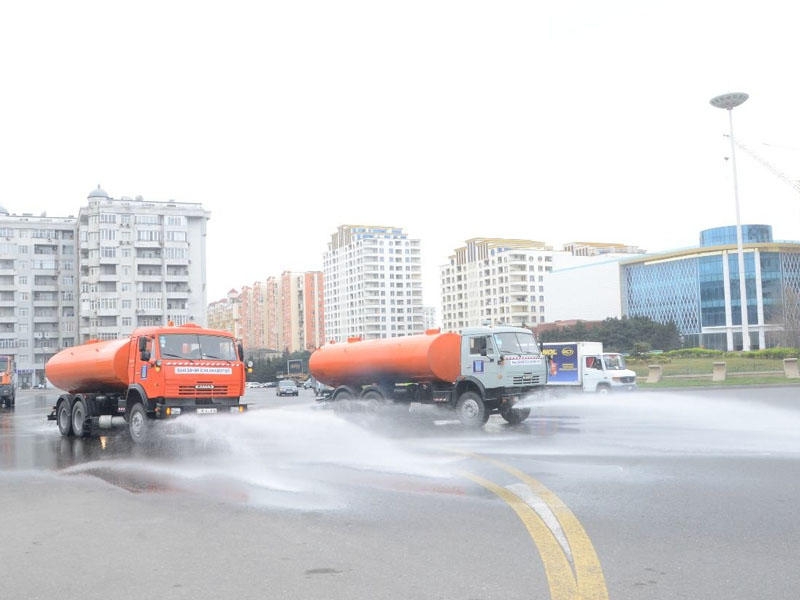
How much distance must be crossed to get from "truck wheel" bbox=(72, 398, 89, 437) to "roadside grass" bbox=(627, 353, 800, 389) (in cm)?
2714

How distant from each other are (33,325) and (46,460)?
9470cm

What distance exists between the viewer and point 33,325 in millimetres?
99125

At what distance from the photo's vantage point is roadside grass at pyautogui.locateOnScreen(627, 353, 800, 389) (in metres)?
36.4

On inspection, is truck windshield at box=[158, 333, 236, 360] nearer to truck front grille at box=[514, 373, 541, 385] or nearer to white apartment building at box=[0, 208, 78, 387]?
truck front grille at box=[514, 373, 541, 385]

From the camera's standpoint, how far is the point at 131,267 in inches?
3755

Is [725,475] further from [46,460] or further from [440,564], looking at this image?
[46,460]

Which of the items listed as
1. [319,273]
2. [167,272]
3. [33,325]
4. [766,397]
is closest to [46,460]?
[766,397]

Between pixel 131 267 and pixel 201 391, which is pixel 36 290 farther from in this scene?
pixel 201 391

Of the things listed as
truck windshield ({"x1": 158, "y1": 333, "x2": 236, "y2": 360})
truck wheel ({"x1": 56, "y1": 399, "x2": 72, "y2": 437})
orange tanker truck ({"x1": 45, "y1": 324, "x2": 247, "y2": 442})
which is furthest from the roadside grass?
truck wheel ({"x1": 56, "y1": 399, "x2": 72, "y2": 437})

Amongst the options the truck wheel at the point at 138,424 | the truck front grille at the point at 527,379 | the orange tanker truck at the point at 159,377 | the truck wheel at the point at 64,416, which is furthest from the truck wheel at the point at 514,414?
the truck wheel at the point at 64,416

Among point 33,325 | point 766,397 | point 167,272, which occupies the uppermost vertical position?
point 167,272

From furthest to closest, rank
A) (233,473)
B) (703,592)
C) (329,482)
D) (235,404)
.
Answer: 1. (235,404)
2. (233,473)
3. (329,482)
4. (703,592)

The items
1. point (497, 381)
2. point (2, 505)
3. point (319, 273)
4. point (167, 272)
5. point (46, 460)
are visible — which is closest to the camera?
point (2, 505)

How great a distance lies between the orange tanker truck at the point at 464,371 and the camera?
60.8ft
